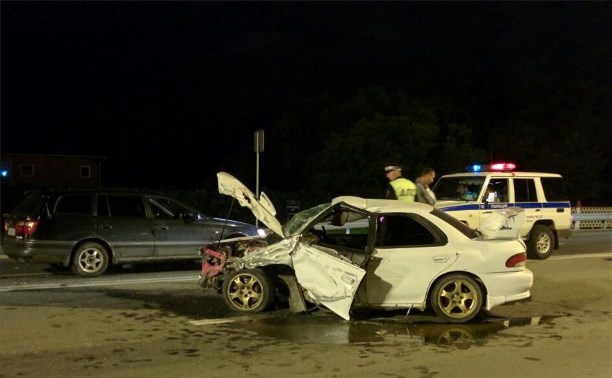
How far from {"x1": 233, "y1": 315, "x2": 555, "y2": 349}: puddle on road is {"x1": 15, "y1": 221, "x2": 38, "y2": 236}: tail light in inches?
207

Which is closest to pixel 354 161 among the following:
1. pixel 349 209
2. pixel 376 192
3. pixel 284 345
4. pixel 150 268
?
pixel 376 192

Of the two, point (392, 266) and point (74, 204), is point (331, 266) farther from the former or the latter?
point (74, 204)

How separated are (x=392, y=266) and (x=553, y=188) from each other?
7.91m

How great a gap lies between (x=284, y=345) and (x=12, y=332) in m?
3.00

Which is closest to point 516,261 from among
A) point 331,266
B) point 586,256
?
point 331,266

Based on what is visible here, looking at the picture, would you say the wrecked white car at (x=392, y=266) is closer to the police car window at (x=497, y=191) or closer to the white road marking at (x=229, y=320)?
the white road marking at (x=229, y=320)

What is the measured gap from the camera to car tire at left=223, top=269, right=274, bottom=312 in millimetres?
8047

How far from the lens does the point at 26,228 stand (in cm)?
1097

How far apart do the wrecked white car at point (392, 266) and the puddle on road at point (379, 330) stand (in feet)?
0.64

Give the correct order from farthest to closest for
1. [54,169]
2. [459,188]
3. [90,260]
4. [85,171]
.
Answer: [85,171] < [54,169] < [459,188] < [90,260]

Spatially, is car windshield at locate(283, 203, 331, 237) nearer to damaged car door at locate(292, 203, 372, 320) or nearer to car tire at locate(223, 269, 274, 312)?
damaged car door at locate(292, 203, 372, 320)

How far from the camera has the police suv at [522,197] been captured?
523 inches

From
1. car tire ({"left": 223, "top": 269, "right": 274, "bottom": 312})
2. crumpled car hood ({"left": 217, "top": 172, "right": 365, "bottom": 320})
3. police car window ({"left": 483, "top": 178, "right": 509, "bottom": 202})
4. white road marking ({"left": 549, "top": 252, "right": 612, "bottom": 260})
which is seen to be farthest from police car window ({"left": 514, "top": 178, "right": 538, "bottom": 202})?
car tire ({"left": 223, "top": 269, "right": 274, "bottom": 312})

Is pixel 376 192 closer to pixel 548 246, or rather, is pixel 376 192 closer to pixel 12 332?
pixel 548 246
